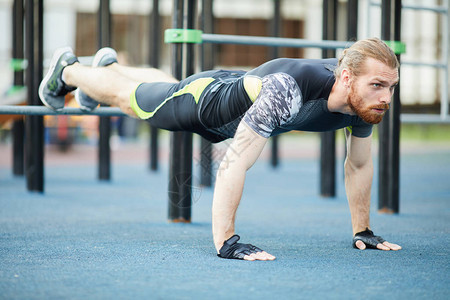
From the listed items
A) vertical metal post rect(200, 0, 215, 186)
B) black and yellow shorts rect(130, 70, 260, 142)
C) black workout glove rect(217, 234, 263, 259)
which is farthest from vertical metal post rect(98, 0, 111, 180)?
black workout glove rect(217, 234, 263, 259)

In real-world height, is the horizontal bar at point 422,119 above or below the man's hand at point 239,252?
above

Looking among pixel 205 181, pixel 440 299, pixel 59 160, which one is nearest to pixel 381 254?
pixel 440 299

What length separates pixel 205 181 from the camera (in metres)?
4.75

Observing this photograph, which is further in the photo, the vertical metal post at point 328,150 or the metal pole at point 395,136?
the vertical metal post at point 328,150

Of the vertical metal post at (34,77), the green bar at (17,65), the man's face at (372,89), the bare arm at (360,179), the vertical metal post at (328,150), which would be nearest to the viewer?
the man's face at (372,89)

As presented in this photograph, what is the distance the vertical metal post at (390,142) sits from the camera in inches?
132

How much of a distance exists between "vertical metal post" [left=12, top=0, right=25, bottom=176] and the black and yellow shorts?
299 centimetres

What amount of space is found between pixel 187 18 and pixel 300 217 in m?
1.15

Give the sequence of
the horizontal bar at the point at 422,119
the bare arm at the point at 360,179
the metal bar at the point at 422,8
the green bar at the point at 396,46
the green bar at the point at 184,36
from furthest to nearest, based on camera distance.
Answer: the metal bar at the point at 422,8 < the horizontal bar at the point at 422,119 < the green bar at the point at 396,46 < the green bar at the point at 184,36 < the bare arm at the point at 360,179

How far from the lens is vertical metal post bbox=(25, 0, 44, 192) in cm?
396

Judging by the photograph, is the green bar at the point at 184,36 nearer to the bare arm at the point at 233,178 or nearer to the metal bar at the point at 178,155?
the metal bar at the point at 178,155

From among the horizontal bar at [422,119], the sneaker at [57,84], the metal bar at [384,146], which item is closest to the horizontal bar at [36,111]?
the sneaker at [57,84]

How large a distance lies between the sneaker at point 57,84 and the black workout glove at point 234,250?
1.11 metres

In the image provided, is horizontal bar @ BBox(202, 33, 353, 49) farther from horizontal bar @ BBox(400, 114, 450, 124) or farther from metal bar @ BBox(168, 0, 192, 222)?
horizontal bar @ BBox(400, 114, 450, 124)
